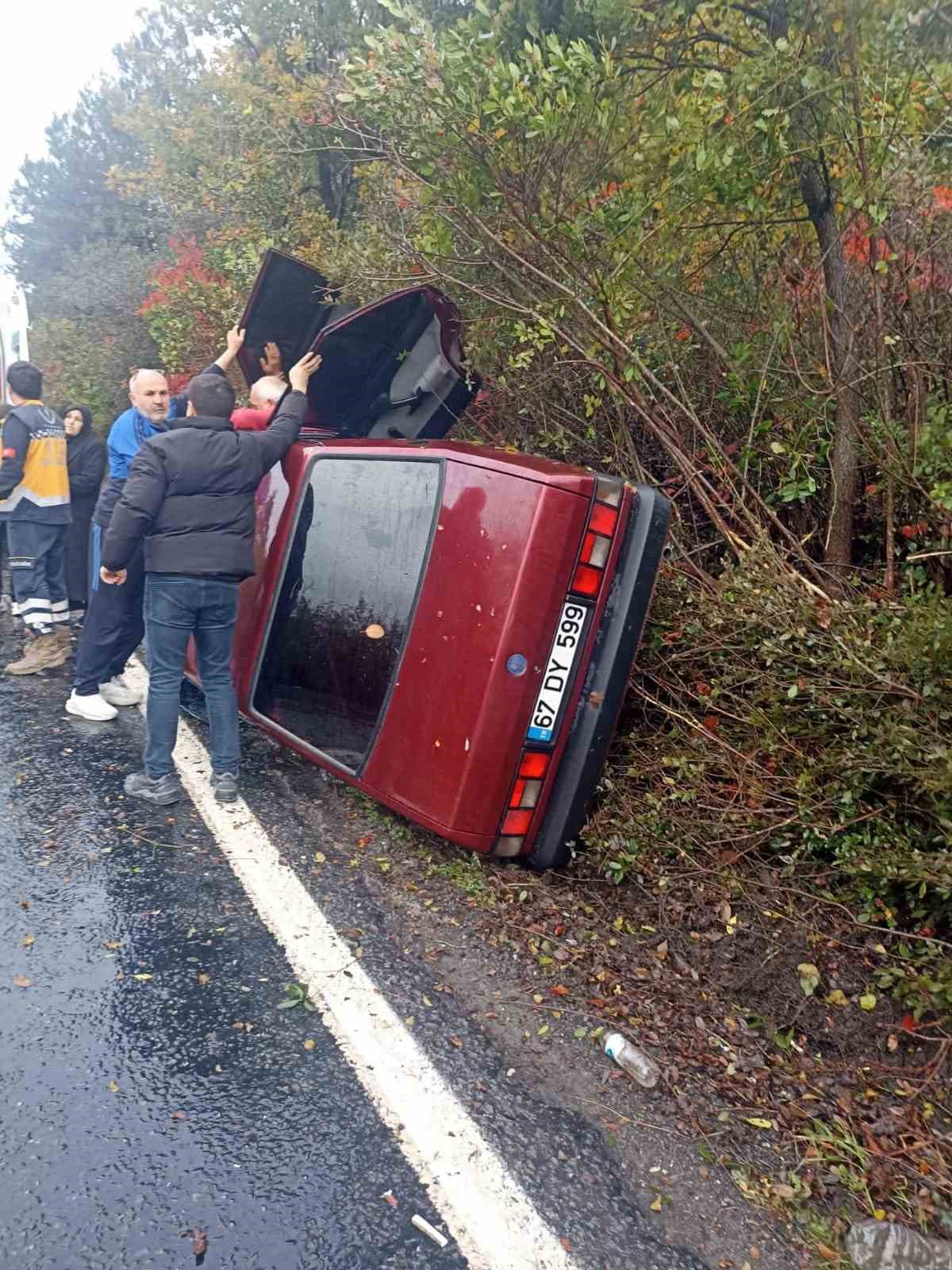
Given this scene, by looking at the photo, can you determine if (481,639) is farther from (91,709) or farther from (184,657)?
(91,709)

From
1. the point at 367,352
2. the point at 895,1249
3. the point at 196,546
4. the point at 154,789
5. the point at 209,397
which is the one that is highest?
the point at 367,352

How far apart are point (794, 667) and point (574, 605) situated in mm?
808

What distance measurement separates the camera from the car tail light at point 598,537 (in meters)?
3.13

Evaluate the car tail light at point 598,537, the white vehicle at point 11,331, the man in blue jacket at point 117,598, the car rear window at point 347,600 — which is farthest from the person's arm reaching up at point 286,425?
the white vehicle at point 11,331

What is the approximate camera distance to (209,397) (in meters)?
4.02

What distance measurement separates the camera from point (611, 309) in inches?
159

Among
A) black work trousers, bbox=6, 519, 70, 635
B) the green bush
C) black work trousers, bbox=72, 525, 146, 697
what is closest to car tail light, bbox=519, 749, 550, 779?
the green bush

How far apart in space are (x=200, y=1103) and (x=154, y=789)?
1.99 metres

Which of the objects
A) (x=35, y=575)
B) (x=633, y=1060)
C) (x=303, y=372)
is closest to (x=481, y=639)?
(x=633, y=1060)

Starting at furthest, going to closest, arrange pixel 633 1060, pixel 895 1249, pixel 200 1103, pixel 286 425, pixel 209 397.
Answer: pixel 286 425
pixel 209 397
pixel 633 1060
pixel 200 1103
pixel 895 1249

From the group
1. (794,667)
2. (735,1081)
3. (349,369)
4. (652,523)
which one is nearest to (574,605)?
(652,523)

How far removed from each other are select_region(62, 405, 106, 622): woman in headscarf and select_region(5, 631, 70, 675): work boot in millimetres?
988

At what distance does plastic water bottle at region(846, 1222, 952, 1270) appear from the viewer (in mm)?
1888

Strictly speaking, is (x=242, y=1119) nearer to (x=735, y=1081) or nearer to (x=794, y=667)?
(x=735, y=1081)
